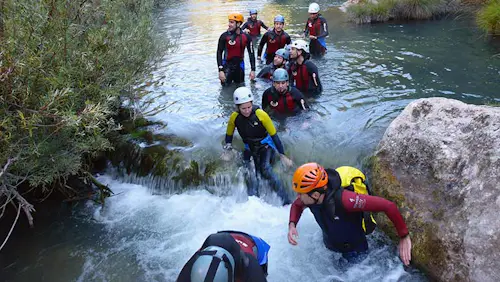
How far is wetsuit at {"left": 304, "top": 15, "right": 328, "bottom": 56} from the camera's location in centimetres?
1253

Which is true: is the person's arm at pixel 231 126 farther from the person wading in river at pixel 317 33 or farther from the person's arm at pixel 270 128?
the person wading in river at pixel 317 33

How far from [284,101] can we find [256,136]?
1.59 meters

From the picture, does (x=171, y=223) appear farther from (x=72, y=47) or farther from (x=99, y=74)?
(x=72, y=47)

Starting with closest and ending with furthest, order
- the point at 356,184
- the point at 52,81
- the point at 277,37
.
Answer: the point at 52,81 < the point at 356,184 < the point at 277,37

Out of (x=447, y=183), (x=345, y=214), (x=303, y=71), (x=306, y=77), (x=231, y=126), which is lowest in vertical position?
(x=447, y=183)

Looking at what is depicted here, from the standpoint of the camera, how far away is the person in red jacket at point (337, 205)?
3.79 metres

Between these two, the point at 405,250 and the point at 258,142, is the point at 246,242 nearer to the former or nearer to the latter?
→ the point at 405,250

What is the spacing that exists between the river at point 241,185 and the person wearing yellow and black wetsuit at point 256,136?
226 millimetres

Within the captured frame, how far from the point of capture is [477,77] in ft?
32.2

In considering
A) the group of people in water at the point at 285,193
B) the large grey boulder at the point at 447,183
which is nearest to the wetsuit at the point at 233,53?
the group of people in water at the point at 285,193

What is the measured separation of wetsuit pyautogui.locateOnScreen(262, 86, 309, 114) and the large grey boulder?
2409mm

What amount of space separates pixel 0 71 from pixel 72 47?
69.4 inches

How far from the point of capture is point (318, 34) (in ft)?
41.7

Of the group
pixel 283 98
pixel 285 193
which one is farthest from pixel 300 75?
pixel 285 193
